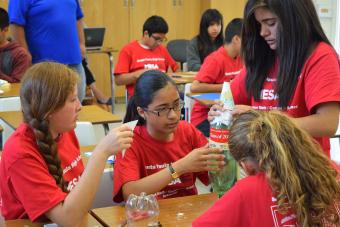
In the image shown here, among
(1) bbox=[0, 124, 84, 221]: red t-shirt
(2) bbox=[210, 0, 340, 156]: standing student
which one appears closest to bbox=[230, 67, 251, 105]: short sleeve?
(2) bbox=[210, 0, 340, 156]: standing student

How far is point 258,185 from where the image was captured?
135 centimetres

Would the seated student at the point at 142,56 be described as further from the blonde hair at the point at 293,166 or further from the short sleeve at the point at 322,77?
the blonde hair at the point at 293,166

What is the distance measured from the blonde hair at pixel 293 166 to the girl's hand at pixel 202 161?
503 millimetres

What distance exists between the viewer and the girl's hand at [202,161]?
1.91m

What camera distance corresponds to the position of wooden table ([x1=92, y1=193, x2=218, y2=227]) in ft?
5.73

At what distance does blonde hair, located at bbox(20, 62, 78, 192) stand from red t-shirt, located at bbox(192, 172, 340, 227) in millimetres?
693

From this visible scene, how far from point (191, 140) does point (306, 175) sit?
1019mm

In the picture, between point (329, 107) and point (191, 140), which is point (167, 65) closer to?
point (191, 140)

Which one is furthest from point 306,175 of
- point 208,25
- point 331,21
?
point 331,21

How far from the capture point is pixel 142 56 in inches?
197

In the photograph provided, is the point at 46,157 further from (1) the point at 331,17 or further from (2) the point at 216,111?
(1) the point at 331,17

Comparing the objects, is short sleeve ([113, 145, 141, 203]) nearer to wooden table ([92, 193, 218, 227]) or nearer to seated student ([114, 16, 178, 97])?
wooden table ([92, 193, 218, 227])

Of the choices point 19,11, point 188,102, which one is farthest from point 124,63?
point 19,11

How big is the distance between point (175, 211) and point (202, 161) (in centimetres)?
22
